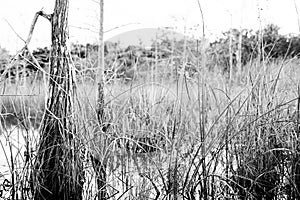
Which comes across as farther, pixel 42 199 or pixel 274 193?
pixel 42 199

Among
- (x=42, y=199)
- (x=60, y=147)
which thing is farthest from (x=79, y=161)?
(x=42, y=199)

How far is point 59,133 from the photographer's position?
168cm

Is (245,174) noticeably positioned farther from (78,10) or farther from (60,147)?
(78,10)

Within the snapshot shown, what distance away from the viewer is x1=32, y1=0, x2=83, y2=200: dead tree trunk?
1.64 meters

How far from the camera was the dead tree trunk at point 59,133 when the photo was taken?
5.40 feet

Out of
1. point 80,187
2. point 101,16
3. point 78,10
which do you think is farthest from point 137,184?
point 78,10

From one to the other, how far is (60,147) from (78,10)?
1284 millimetres

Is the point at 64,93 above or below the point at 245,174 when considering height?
above

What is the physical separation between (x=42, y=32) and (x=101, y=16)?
480cm

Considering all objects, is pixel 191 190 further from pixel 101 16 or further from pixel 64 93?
pixel 101 16

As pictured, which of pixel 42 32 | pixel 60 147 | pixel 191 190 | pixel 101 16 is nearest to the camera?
pixel 191 190

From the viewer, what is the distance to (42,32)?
692 centimetres

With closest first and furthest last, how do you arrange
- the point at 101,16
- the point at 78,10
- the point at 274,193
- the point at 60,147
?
the point at 274,193
the point at 60,147
the point at 101,16
the point at 78,10

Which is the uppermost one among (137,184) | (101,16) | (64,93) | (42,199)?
(101,16)
